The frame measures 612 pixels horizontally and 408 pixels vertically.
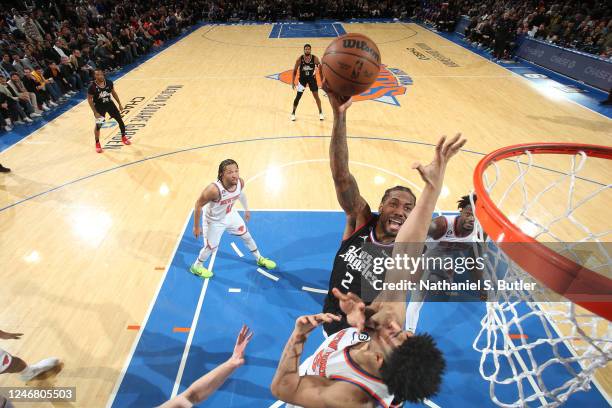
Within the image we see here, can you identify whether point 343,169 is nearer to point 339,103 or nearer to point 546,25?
point 339,103

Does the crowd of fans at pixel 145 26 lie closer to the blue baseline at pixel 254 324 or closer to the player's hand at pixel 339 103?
the blue baseline at pixel 254 324

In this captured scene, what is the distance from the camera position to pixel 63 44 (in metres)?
12.2

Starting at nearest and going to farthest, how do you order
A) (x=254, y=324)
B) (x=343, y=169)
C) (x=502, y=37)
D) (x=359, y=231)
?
1. (x=343, y=169)
2. (x=359, y=231)
3. (x=254, y=324)
4. (x=502, y=37)

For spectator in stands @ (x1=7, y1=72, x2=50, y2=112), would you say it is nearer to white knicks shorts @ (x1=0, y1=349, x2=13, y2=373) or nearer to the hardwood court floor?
the hardwood court floor

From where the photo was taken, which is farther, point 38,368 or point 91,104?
point 91,104

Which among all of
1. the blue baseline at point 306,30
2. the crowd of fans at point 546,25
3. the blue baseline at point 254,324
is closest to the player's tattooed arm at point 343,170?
the blue baseline at point 254,324

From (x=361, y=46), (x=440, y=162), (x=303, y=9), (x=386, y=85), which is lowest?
(x=386, y=85)

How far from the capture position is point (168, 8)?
21297mm

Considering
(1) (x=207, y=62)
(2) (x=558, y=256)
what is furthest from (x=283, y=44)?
(2) (x=558, y=256)

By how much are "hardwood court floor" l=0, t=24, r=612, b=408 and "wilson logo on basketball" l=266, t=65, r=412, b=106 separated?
323 mm

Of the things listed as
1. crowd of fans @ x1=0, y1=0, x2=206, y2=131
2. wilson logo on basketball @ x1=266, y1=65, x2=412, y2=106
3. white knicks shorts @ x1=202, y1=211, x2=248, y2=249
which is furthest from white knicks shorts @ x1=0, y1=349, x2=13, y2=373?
wilson logo on basketball @ x1=266, y1=65, x2=412, y2=106

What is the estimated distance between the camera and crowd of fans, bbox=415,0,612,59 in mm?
12406

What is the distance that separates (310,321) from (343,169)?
100cm

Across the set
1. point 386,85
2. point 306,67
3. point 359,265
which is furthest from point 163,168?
point 386,85
